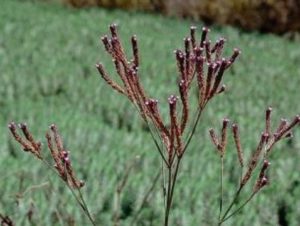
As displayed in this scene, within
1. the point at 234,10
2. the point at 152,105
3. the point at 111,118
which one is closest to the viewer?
the point at 152,105

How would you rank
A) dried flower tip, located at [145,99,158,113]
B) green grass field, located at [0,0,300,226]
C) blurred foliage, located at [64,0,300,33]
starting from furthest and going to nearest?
1. blurred foliage, located at [64,0,300,33]
2. green grass field, located at [0,0,300,226]
3. dried flower tip, located at [145,99,158,113]

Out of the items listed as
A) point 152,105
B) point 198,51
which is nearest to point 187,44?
point 198,51

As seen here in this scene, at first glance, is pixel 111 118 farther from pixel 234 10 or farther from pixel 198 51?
pixel 234 10

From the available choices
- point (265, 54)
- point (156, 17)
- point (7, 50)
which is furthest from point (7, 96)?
point (156, 17)

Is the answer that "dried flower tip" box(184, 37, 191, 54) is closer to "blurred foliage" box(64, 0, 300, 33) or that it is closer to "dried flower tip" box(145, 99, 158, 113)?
"dried flower tip" box(145, 99, 158, 113)

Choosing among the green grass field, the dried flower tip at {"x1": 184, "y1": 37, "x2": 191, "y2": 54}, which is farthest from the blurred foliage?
the dried flower tip at {"x1": 184, "y1": 37, "x2": 191, "y2": 54}

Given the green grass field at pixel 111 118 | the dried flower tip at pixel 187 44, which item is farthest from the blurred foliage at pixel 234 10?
the dried flower tip at pixel 187 44

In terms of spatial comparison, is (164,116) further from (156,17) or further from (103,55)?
(156,17)
